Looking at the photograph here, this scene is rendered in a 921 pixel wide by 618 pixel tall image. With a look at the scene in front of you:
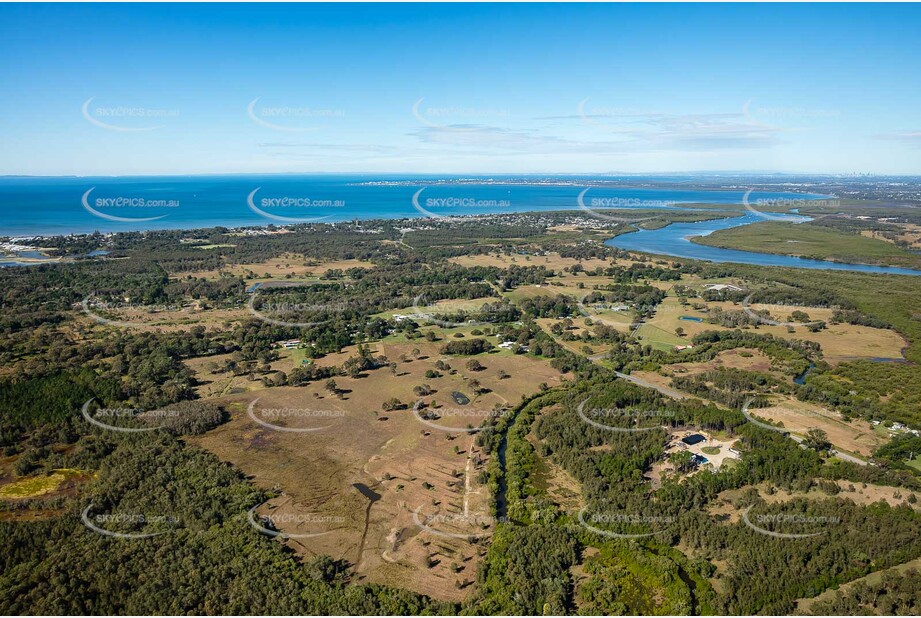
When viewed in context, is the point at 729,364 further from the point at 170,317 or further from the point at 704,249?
the point at 704,249

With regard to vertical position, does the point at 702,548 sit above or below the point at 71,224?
below

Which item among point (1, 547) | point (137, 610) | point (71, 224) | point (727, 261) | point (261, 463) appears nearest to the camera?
point (137, 610)

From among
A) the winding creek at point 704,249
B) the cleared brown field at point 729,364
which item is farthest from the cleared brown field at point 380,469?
the winding creek at point 704,249

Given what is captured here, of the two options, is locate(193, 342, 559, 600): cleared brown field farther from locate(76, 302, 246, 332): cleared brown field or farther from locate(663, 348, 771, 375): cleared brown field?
locate(76, 302, 246, 332): cleared brown field

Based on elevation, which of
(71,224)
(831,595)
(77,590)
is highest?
(71,224)

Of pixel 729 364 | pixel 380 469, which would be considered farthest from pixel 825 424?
pixel 380 469

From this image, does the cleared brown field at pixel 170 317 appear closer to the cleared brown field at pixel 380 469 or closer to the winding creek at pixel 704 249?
the cleared brown field at pixel 380 469

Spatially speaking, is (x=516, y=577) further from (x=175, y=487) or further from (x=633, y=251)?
(x=633, y=251)

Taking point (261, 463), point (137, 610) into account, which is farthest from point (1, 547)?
point (261, 463)
